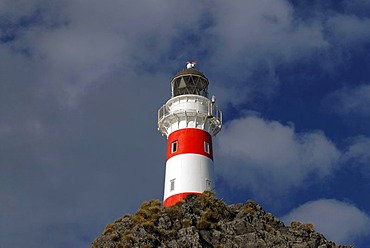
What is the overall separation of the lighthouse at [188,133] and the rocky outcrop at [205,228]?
3.97 meters

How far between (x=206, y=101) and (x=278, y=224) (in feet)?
47.7

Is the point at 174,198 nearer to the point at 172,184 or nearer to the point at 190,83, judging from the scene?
the point at 172,184

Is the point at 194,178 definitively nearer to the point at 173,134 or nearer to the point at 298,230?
the point at 173,134

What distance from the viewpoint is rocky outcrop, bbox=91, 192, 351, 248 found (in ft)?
140

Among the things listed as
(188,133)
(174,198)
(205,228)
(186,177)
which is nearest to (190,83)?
(188,133)

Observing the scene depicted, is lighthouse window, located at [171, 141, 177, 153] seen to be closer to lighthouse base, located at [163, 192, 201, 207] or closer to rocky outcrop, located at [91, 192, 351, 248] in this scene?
lighthouse base, located at [163, 192, 201, 207]

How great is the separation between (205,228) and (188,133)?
501 inches

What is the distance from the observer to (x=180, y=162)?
180ft

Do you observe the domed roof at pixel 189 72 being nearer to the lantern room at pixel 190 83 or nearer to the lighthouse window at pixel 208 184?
the lantern room at pixel 190 83

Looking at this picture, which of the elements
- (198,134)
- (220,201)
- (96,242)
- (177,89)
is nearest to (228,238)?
(220,201)

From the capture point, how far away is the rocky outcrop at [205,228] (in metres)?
42.8

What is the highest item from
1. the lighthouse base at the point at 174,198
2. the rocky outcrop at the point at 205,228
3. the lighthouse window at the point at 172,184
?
the lighthouse window at the point at 172,184

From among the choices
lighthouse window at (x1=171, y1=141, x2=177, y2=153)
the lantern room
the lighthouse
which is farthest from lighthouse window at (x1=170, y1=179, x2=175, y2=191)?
the lantern room

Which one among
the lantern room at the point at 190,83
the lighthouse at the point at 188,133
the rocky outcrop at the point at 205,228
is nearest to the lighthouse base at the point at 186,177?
the lighthouse at the point at 188,133
